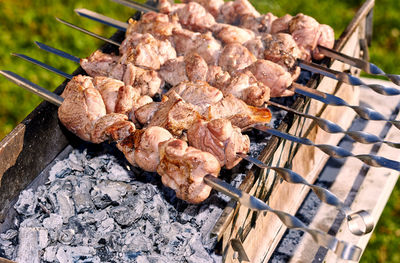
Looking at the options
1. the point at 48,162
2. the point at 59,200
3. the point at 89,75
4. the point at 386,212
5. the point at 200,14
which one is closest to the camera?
the point at 59,200

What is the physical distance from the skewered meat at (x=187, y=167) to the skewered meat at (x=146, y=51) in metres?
0.82

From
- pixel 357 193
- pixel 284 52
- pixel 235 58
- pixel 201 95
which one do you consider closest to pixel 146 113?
pixel 201 95

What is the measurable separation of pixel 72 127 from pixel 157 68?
2.35ft

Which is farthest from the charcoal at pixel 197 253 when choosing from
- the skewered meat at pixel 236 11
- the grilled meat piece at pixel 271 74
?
the skewered meat at pixel 236 11

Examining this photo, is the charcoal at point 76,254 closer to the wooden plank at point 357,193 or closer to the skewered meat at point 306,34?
the wooden plank at point 357,193

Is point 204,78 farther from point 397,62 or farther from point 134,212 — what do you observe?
point 397,62

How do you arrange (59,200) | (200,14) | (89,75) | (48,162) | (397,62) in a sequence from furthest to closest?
(397,62), (200,14), (89,75), (48,162), (59,200)

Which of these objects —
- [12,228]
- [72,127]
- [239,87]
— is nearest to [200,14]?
[239,87]

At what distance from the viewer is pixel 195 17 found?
11.7ft

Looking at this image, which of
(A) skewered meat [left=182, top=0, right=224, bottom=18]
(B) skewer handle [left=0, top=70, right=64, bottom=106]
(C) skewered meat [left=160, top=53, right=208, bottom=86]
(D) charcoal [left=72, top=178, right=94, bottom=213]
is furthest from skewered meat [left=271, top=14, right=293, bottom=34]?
(D) charcoal [left=72, top=178, right=94, bottom=213]

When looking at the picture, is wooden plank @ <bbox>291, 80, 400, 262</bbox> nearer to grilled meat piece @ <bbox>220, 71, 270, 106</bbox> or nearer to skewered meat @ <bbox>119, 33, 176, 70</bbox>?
grilled meat piece @ <bbox>220, 71, 270, 106</bbox>

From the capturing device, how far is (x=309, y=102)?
3.19 m

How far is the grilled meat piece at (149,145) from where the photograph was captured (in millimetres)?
2559

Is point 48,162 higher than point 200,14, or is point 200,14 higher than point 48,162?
point 200,14
